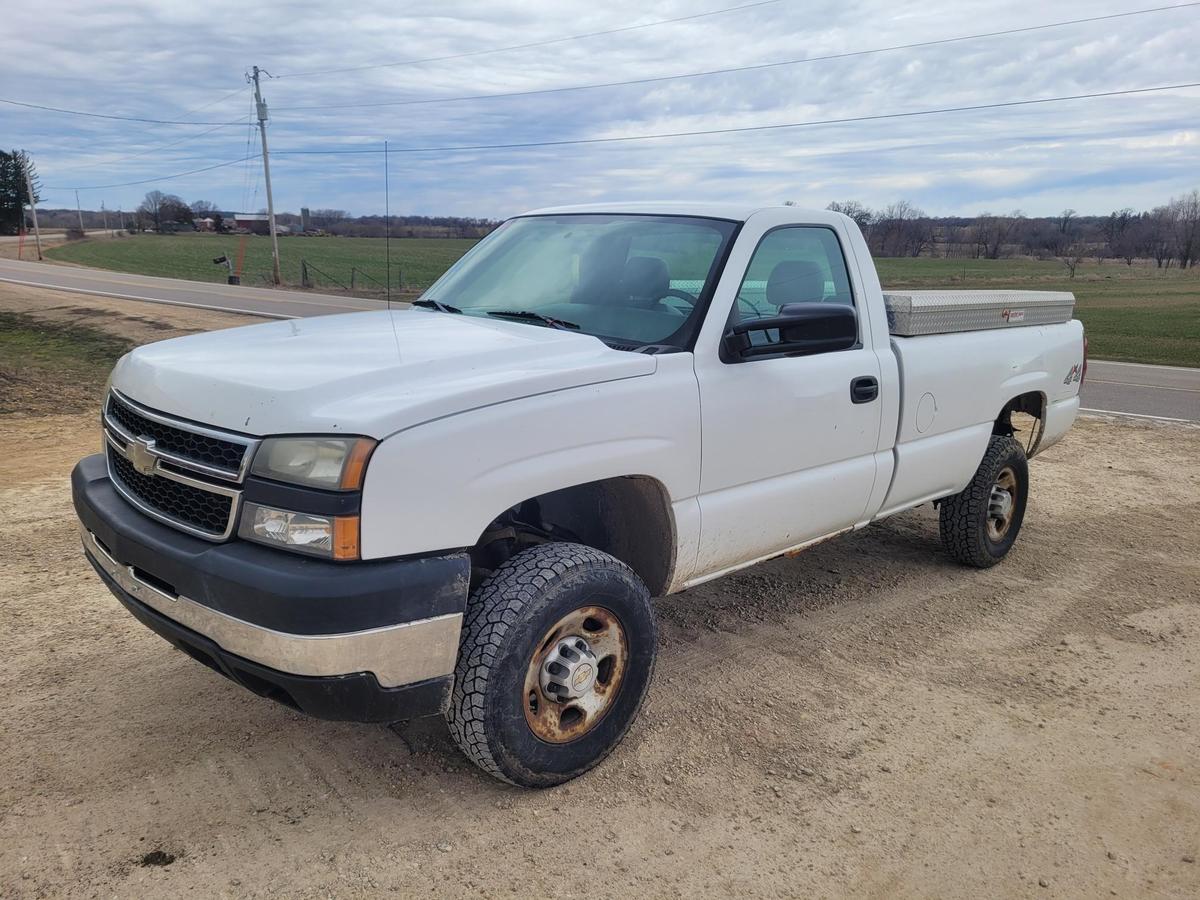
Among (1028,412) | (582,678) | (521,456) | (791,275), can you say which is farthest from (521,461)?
(1028,412)

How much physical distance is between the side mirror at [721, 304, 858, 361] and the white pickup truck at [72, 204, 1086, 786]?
0.04ft

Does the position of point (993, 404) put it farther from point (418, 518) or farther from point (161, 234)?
point (161, 234)

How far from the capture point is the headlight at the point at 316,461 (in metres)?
2.53

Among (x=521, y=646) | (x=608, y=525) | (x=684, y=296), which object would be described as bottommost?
(x=521, y=646)

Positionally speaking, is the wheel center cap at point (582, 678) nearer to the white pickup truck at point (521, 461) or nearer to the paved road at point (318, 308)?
the white pickup truck at point (521, 461)

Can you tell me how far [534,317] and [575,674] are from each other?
4.84 feet

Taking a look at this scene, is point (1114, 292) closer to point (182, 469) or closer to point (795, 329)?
point (795, 329)

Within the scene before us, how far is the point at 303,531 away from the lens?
2.57 m

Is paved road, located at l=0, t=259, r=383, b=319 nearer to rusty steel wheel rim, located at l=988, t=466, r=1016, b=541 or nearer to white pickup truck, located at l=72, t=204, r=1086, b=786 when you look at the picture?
rusty steel wheel rim, located at l=988, t=466, r=1016, b=541

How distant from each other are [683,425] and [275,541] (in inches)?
56.7

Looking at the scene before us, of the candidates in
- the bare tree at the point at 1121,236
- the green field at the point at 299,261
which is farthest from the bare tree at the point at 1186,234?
the green field at the point at 299,261

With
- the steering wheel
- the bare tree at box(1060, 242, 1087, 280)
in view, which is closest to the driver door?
the steering wheel

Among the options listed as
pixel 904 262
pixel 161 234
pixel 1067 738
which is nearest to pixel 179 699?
pixel 1067 738

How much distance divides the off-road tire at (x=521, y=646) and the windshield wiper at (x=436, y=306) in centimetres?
145
